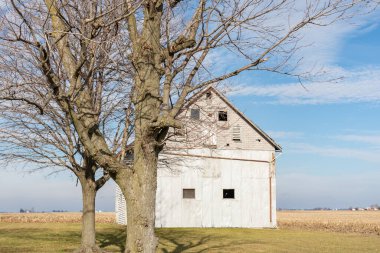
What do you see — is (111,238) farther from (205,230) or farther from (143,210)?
(143,210)

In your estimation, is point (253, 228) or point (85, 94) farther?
point (253, 228)

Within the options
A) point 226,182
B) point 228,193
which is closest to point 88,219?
point 226,182

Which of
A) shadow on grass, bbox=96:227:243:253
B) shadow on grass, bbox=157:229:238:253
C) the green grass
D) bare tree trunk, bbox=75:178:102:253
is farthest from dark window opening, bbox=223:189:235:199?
bare tree trunk, bbox=75:178:102:253

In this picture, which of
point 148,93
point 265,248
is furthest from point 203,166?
point 148,93

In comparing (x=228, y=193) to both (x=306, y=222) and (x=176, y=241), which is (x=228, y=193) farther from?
(x=306, y=222)

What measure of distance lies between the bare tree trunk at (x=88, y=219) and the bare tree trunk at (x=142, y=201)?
9.29 m

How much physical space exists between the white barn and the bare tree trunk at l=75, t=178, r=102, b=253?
1346 cm

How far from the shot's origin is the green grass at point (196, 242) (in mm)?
21359

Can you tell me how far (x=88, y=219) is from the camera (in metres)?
18.2

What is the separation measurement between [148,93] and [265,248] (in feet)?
47.3

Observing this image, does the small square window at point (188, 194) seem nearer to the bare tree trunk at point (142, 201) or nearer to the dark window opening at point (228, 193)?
the dark window opening at point (228, 193)

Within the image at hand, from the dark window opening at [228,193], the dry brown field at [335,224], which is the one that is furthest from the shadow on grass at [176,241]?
the dry brown field at [335,224]

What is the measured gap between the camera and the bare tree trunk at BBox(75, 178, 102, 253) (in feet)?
58.8

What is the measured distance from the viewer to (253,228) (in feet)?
108
